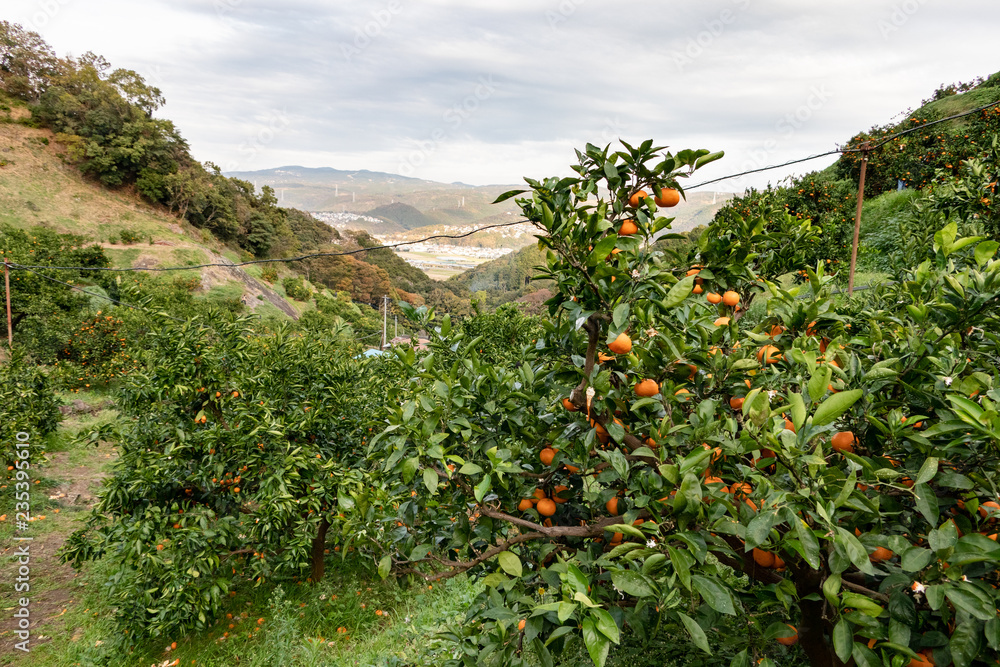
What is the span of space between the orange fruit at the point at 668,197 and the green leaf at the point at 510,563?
3.86 ft

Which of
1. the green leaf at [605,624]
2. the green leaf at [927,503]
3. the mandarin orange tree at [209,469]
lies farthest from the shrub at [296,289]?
the green leaf at [927,503]

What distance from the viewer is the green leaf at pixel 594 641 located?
1021mm

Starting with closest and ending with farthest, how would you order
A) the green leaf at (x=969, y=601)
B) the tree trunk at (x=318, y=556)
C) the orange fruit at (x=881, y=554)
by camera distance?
the green leaf at (x=969, y=601) < the orange fruit at (x=881, y=554) < the tree trunk at (x=318, y=556)

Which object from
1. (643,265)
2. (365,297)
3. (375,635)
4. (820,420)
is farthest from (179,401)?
(365,297)

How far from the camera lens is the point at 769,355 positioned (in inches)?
65.4

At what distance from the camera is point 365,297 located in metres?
50.8

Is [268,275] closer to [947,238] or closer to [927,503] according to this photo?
[947,238]

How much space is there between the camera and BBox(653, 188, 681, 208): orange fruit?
5.04 feet

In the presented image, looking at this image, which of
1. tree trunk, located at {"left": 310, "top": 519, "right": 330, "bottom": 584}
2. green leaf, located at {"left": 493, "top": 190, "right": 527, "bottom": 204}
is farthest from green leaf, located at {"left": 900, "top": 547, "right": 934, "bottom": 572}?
tree trunk, located at {"left": 310, "top": 519, "right": 330, "bottom": 584}

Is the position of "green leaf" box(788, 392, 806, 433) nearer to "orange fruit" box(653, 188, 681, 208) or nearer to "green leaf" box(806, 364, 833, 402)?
"green leaf" box(806, 364, 833, 402)

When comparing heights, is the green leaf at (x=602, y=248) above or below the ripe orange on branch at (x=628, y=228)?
below

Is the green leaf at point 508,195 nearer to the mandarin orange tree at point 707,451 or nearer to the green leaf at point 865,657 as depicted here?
the mandarin orange tree at point 707,451

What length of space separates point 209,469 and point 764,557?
382cm

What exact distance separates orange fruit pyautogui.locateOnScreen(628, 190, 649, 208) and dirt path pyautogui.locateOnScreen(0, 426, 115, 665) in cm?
464
